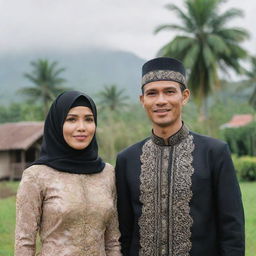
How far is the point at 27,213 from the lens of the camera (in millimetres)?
2416

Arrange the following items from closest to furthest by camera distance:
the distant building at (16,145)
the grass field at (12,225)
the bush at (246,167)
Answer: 1. the grass field at (12,225)
2. the bush at (246,167)
3. the distant building at (16,145)

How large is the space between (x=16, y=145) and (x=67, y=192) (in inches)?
776

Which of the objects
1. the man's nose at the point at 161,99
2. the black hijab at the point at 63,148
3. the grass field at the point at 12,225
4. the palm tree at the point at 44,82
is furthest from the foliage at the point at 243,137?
the black hijab at the point at 63,148

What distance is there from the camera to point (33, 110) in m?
39.3

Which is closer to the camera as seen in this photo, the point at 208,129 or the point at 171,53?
the point at 208,129

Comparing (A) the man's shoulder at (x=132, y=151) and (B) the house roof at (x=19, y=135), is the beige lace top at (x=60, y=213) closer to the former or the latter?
(A) the man's shoulder at (x=132, y=151)

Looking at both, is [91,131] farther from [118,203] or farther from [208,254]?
[208,254]

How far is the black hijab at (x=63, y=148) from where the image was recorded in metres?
2.52

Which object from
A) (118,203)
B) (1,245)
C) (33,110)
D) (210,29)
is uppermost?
(210,29)

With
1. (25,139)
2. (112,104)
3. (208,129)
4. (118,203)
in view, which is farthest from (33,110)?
(118,203)

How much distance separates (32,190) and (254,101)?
40100 mm

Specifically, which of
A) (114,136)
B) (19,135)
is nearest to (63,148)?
(114,136)

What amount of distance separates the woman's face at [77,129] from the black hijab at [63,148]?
3 cm

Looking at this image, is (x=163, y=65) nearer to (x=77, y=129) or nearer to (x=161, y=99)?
(x=161, y=99)
